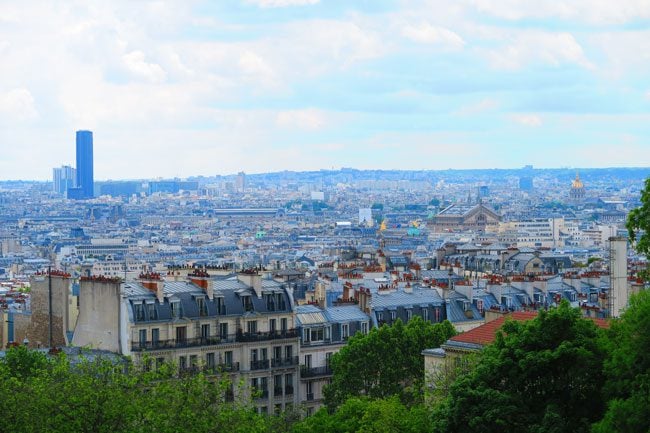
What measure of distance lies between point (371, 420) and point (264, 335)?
14.8 m

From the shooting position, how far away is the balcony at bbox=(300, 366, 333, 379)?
51594 mm

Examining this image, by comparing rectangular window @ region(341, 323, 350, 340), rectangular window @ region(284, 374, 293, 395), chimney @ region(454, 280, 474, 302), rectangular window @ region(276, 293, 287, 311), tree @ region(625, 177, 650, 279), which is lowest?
rectangular window @ region(284, 374, 293, 395)

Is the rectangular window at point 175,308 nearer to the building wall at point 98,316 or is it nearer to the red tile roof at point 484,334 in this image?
the building wall at point 98,316

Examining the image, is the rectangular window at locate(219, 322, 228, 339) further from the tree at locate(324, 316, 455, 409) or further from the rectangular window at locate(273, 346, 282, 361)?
the tree at locate(324, 316, 455, 409)

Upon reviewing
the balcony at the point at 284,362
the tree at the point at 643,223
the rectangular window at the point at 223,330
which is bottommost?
the balcony at the point at 284,362

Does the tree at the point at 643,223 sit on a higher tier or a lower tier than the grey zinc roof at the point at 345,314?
higher

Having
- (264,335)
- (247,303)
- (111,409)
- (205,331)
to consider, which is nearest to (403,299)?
(264,335)

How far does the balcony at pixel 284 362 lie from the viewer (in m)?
50.2

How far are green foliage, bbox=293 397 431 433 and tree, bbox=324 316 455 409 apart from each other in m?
9.42

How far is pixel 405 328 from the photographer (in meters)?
48.5

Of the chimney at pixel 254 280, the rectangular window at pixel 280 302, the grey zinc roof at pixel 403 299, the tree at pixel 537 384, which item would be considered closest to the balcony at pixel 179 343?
the chimney at pixel 254 280

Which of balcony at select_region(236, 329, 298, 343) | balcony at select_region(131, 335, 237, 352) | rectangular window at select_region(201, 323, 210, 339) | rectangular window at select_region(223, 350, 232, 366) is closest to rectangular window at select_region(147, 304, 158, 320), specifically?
balcony at select_region(131, 335, 237, 352)

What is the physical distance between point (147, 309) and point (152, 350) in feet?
4.22

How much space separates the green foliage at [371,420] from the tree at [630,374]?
5.64 metres
